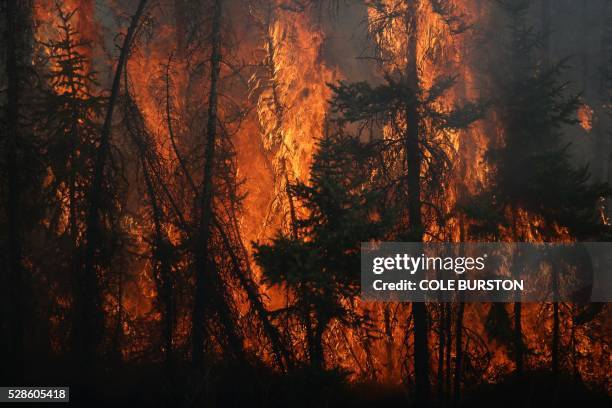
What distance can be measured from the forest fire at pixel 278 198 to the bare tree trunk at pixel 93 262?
0.05m

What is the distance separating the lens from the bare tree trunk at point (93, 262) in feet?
35.3

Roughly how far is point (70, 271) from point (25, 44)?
5076 mm

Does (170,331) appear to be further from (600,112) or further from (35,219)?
(600,112)

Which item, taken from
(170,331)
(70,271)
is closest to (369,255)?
(170,331)

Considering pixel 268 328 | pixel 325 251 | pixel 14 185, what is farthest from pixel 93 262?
pixel 325 251

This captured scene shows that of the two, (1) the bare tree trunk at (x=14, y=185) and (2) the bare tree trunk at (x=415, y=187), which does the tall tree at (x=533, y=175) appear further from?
(1) the bare tree trunk at (x=14, y=185)

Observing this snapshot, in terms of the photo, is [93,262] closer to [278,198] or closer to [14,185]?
[14,185]

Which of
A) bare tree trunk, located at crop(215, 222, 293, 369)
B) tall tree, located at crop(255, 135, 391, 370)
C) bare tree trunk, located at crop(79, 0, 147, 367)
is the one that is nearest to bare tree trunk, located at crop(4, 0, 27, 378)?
bare tree trunk, located at crop(79, 0, 147, 367)

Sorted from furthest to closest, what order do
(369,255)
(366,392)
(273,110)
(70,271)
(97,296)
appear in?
(366,392)
(273,110)
(70,271)
(97,296)
(369,255)

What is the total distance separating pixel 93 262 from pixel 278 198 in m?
4.75

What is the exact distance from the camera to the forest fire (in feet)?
34.4

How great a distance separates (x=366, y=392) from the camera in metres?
15.4

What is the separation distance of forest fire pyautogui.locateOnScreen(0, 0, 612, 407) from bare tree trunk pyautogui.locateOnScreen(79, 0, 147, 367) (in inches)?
1.8

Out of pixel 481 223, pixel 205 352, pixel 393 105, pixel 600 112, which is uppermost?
pixel 600 112
